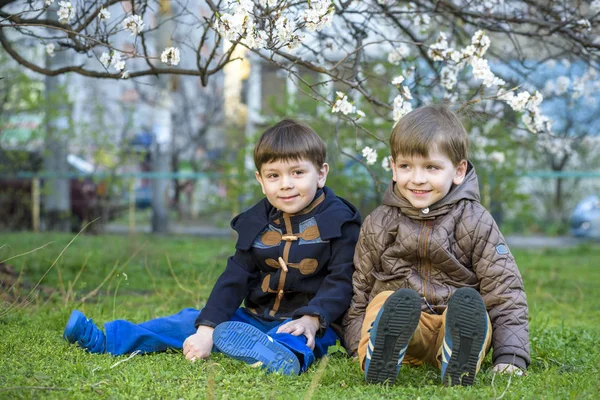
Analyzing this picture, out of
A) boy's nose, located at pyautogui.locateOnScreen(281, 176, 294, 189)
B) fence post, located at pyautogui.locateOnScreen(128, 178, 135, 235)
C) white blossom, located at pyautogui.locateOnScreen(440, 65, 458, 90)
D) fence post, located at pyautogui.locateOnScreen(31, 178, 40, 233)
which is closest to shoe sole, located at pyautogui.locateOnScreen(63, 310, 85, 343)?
boy's nose, located at pyautogui.locateOnScreen(281, 176, 294, 189)

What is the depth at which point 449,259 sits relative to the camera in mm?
2930

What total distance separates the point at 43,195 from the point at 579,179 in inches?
348

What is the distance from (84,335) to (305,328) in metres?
0.96

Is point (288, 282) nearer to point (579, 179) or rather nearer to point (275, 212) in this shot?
point (275, 212)

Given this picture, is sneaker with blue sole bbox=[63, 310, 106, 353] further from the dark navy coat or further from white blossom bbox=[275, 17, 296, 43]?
white blossom bbox=[275, 17, 296, 43]

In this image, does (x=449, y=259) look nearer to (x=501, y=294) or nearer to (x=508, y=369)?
(x=501, y=294)

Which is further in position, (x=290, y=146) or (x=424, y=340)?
(x=290, y=146)

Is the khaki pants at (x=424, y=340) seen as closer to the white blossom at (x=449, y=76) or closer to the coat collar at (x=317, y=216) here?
the coat collar at (x=317, y=216)

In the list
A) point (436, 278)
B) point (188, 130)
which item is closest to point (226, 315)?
point (436, 278)

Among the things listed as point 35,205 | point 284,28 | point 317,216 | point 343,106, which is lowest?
point 35,205

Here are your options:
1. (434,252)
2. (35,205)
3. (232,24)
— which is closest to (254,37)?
(232,24)

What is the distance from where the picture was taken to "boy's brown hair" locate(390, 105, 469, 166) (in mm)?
3002

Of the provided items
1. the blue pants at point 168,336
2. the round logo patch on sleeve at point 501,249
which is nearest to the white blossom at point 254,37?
the blue pants at point 168,336

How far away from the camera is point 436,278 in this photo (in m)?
2.99
